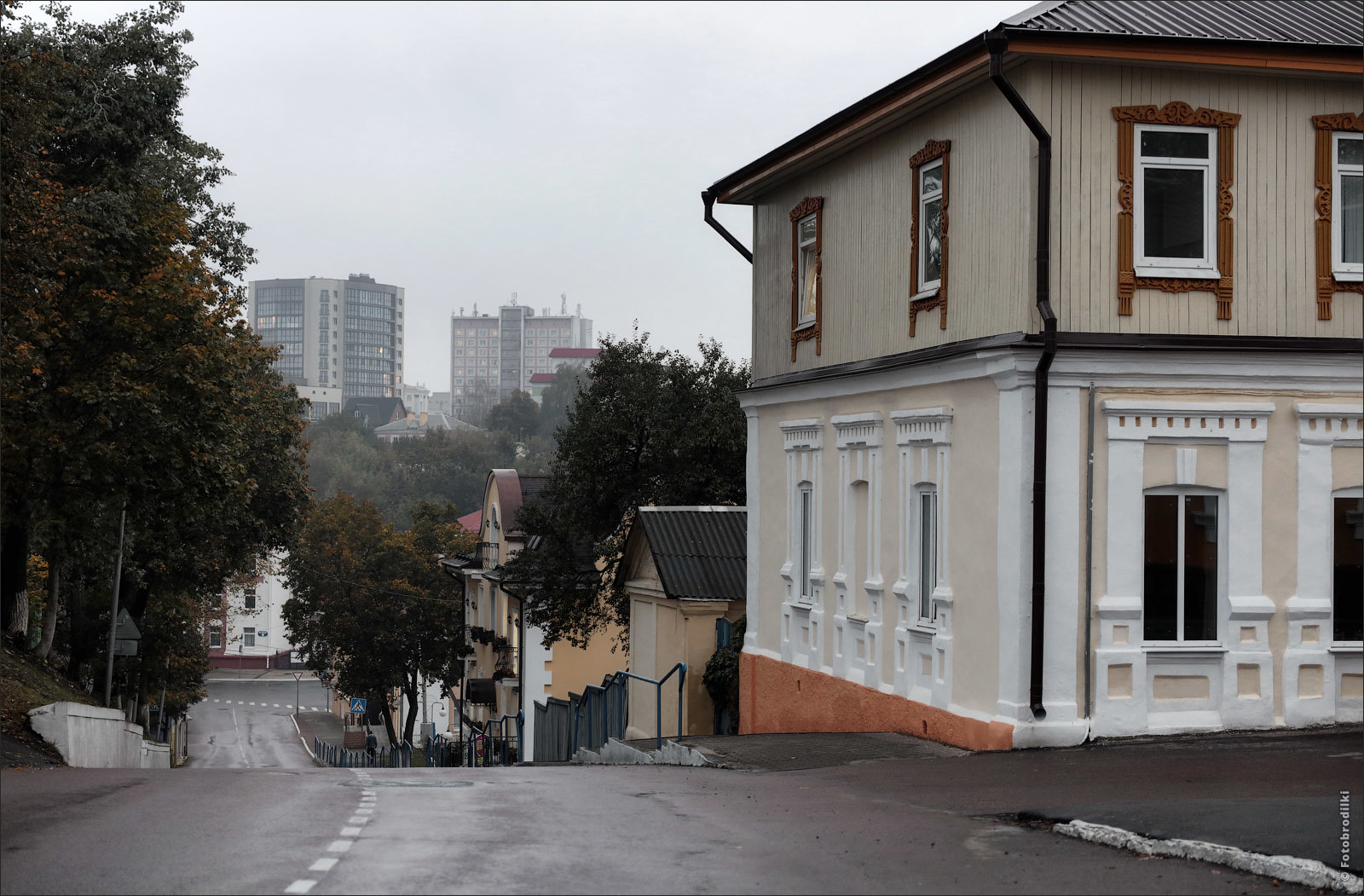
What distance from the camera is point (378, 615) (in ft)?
211

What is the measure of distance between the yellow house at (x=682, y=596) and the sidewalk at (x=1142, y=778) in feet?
29.0

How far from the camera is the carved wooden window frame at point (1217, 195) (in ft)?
50.1

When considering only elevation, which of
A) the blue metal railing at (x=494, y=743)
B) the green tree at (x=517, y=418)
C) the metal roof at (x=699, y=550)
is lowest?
the blue metal railing at (x=494, y=743)

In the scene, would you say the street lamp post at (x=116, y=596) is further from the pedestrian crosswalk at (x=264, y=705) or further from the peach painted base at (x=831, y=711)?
the pedestrian crosswalk at (x=264, y=705)

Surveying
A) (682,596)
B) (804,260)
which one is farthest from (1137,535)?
(682,596)

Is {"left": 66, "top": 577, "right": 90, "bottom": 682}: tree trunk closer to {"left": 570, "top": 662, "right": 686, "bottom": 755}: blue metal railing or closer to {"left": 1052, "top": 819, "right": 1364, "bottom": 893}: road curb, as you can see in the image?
{"left": 570, "top": 662, "right": 686, "bottom": 755}: blue metal railing

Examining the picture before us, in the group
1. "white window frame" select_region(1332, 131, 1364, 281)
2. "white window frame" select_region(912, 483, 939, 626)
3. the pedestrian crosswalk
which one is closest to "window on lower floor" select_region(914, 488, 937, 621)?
"white window frame" select_region(912, 483, 939, 626)

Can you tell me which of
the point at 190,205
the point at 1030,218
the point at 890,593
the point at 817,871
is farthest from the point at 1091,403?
the point at 190,205

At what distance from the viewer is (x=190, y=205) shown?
33.4m

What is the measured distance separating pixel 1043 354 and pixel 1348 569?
4066mm

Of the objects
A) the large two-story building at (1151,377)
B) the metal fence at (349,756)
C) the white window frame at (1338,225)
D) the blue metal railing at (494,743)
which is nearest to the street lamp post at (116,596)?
the blue metal railing at (494,743)

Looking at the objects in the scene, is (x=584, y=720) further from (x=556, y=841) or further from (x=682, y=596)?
(x=556, y=841)

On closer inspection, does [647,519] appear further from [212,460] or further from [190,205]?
[190,205]

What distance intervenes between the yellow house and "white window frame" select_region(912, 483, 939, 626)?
29.5 feet
